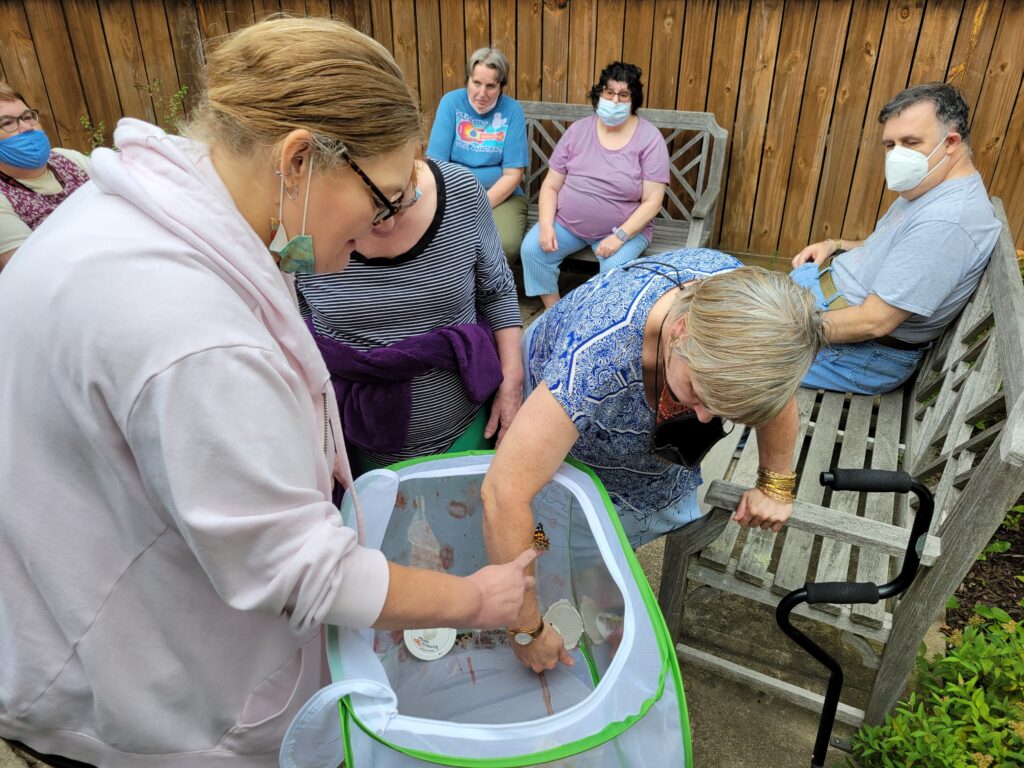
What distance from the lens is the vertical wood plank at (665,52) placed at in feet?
13.1

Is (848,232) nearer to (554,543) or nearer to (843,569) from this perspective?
(843,569)

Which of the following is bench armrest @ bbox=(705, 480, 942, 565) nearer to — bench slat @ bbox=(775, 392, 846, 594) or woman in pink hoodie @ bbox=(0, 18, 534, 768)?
bench slat @ bbox=(775, 392, 846, 594)

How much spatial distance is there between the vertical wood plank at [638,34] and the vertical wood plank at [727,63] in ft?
1.29

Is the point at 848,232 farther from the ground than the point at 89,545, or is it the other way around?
the point at 89,545

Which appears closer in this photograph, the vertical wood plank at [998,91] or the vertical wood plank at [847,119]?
the vertical wood plank at [998,91]

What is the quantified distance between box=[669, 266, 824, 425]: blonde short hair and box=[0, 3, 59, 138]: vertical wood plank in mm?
5579

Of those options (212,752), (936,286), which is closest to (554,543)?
(212,752)

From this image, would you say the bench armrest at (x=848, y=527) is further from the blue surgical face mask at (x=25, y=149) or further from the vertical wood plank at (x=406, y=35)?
the vertical wood plank at (x=406, y=35)

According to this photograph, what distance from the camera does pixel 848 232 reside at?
4.16 m

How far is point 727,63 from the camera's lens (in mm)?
4027

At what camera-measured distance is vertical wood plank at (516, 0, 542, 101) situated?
427 centimetres

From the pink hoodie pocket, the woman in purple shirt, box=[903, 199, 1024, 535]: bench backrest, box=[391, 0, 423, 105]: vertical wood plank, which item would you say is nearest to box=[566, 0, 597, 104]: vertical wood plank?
the woman in purple shirt

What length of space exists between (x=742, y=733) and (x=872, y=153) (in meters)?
3.26

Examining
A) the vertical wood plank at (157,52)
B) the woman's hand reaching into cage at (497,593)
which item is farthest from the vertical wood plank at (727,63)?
the vertical wood plank at (157,52)
